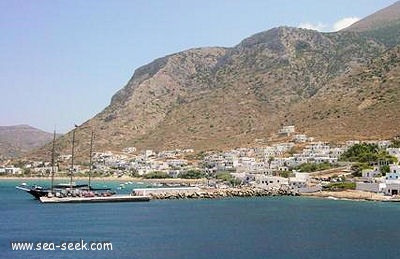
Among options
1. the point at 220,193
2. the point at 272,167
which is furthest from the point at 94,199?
the point at 272,167

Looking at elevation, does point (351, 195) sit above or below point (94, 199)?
above

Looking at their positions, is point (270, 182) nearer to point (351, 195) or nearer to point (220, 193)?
point (220, 193)

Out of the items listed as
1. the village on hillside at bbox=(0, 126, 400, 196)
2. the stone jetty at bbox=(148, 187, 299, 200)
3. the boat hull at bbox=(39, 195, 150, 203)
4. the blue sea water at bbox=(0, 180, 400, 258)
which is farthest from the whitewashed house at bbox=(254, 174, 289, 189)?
the boat hull at bbox=(39, 195, 150, 203)

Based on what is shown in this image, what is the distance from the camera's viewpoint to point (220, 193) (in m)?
103

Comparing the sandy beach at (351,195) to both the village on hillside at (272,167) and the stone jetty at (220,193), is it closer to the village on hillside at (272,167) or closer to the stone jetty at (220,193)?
the village on hillside at (272,167)

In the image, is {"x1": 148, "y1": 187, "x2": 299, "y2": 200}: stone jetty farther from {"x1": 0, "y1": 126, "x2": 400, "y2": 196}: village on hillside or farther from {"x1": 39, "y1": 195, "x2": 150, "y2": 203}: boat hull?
{"x1": 39, "y1": 195, "x2": 150, "y2": 203}: boat hull

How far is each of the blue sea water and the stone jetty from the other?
11164 mm

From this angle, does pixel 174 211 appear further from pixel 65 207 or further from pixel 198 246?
pixel 198 246

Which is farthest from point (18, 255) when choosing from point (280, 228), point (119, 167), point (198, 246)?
point (119, 167)

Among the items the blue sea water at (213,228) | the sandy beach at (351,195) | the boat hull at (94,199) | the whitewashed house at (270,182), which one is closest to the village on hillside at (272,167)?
the whitewashed house at (270,182)

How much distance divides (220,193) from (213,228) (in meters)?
44.2

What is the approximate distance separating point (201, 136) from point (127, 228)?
13437 centimetres

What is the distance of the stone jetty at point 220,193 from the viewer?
99.9m

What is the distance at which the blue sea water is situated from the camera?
46188 millimetres
